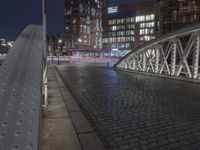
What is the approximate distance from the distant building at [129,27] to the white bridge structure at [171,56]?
7643cm

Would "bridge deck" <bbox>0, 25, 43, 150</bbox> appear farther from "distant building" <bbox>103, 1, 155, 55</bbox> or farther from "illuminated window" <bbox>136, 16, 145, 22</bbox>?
"illuminated window" <bbox>136, 16, 145, 22</bbox>

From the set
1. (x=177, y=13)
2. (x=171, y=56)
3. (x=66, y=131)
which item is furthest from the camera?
(x=177, y=13)

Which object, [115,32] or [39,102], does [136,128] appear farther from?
[115,32]

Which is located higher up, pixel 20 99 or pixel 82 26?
pixel 82 26

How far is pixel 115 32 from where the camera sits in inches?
4222

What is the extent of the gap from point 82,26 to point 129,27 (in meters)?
28.1

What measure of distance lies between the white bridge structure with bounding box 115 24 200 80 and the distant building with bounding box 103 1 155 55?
251 feet

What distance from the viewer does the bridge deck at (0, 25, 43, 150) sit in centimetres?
184

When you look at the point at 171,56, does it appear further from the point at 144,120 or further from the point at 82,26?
the point at 82,26

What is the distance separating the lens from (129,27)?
10250 centimetres

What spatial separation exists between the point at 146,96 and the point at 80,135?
514cm

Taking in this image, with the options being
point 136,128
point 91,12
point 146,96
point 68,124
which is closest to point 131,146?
point 136,128

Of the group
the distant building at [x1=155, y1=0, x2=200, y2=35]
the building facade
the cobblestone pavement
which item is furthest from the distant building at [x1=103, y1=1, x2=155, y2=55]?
the cobblestone pavement

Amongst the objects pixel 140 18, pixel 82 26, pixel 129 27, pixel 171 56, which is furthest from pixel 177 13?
pixel 82 26
